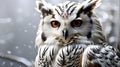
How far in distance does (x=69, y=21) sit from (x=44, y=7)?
0.17m

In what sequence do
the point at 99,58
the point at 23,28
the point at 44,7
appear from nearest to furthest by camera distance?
the point at 99,58, the point at 44,7, the point at 23,28

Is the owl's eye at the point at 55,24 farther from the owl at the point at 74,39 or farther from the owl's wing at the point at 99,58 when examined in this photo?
the owl's wing at the point at 99,58

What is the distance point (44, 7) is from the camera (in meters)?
1.40

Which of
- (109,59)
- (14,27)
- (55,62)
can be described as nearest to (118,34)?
(109,59)

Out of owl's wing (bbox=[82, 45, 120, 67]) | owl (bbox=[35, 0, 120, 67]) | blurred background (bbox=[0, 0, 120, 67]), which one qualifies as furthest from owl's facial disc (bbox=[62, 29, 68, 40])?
blurred background (bbox=[0, 0, 120, 67])

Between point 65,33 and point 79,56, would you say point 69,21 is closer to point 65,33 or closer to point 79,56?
point 65,33

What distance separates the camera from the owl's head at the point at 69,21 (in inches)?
51.4

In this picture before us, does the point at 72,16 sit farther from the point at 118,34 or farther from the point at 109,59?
the point at 118,34

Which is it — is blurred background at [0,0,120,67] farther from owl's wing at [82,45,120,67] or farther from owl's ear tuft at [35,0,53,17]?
owl's wing at [82,45,120,67]

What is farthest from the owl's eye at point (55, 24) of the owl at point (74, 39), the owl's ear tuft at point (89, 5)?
the owl's ear tuft at point (89, 5)

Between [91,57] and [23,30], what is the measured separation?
1.51ft

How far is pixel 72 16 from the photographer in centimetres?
131

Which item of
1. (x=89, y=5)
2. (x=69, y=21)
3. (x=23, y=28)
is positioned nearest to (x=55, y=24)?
(x=69, y=21)

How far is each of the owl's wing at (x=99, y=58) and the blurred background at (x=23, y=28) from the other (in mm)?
227
